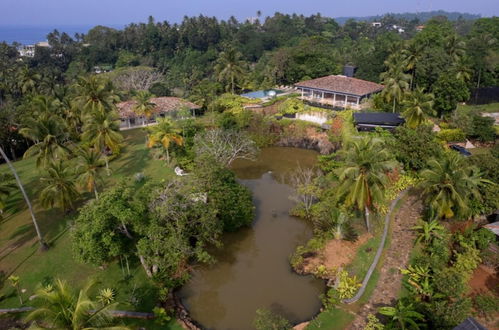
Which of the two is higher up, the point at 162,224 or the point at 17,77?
the point at 17,77

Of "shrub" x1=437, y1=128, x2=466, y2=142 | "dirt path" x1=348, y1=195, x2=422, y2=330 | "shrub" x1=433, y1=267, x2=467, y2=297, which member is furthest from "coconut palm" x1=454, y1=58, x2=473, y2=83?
"shrub" x1=433, y1=267, x2=467, y2=297

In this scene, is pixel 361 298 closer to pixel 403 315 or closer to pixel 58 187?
pixel 403 315

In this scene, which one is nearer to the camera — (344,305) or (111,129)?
(344,305)

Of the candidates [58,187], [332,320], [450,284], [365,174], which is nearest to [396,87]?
[365,174]

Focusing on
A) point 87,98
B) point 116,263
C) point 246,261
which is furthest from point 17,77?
point 246,261

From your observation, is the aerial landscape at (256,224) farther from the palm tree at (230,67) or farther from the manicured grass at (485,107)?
the palm tree at (230,67)

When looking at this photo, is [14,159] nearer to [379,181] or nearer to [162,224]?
[162,224]

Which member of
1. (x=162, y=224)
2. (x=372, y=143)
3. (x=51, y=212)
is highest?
(x=372, y=143)

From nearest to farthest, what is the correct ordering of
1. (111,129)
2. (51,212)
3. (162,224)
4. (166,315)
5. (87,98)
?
(166,315) → (162,224) → (51,212) → (111,129) → (87,98)
